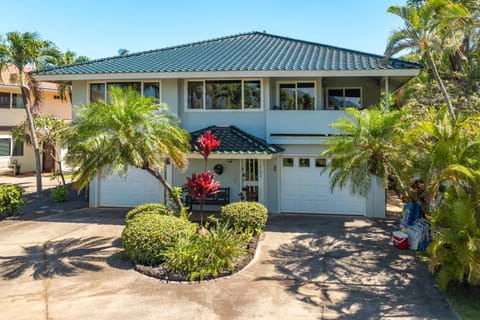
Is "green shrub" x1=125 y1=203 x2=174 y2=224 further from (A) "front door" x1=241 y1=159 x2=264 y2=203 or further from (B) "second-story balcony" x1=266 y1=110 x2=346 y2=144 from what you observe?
(B) "second-story balcony" x1=266 y1=110 x2=346 y2=144

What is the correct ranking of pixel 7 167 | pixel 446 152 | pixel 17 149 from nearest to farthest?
pixel 446 152, pixel 7 167, pixel 17 149

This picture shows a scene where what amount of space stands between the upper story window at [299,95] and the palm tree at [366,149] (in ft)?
19.2

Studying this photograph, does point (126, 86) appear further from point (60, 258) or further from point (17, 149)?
point (17, 149)

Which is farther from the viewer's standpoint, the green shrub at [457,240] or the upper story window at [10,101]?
the upper story window at [10,101]

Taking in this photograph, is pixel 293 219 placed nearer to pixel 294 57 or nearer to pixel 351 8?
pixel 294 57

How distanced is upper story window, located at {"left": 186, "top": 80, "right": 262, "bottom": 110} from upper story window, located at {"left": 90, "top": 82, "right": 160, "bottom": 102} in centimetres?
151

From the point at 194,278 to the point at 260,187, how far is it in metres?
7.10

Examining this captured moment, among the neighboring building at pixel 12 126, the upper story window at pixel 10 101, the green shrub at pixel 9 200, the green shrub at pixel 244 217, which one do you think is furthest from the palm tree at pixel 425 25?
the upper story window at pixel 10 101

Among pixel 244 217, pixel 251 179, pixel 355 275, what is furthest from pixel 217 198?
pixel 355 275

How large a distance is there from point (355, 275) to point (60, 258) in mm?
7548

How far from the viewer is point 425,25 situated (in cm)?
1020

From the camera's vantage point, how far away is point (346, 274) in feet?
27.0

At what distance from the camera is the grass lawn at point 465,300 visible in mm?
6284

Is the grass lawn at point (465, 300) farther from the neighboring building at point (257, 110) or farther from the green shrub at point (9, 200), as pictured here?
the green shrub at point (9, 200)
